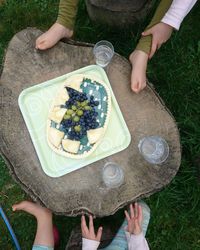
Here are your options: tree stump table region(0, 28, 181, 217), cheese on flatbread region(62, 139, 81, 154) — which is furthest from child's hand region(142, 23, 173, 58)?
cheese on flatbread region(62, 139, 81, 154)

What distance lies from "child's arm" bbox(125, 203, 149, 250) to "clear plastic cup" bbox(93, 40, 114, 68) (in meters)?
0.79

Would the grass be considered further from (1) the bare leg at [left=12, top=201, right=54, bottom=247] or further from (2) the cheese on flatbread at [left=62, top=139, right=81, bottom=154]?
(2) the cheese on flatbread at [left=62, top=139, right=81, bottom=154]

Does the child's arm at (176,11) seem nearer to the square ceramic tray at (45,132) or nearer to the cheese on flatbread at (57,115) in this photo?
the square ceramic tray at (45,132)

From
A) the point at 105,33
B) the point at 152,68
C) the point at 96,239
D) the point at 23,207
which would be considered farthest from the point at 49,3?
the point at 96,239

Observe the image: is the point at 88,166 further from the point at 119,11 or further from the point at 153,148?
the point at 119,11

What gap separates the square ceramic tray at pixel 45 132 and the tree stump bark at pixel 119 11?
601 millimetres

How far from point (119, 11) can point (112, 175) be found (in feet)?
3.75

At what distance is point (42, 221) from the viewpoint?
227 centimetres

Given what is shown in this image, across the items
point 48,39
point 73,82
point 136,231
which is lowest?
point 136,231

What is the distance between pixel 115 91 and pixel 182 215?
111 cm

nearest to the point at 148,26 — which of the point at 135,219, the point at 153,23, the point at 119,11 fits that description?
the point at 153,23

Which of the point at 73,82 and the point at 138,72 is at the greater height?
the point at 138,72

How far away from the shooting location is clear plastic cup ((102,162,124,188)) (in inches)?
77.3

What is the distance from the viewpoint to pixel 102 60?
210 centimetres
